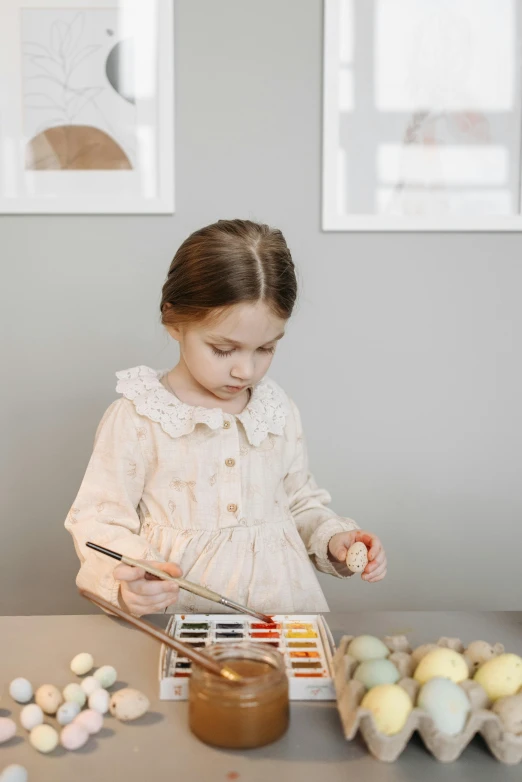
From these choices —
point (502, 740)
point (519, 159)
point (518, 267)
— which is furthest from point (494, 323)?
point (502, 740)

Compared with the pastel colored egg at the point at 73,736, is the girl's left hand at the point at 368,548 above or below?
above

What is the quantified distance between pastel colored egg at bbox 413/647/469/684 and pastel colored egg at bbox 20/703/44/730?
0.39 meters

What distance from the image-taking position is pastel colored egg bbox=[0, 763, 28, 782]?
2.08 ft

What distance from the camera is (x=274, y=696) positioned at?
0.72m

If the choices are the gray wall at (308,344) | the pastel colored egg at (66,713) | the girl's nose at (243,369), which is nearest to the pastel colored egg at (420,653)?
the pastel colored egg at (66,713)

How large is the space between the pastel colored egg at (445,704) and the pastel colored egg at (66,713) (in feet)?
1.14

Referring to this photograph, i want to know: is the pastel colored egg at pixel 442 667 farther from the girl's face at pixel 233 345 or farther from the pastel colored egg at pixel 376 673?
the girl's face at pixel 233 345

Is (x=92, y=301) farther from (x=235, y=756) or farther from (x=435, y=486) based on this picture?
(x=235, y=756)

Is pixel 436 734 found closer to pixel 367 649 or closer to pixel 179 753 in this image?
pixel 367 649

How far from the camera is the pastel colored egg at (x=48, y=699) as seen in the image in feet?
2.52

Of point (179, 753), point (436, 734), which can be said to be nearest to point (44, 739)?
point (179, 753)

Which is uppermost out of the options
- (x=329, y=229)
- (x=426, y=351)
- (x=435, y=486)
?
(x=329, y=229)

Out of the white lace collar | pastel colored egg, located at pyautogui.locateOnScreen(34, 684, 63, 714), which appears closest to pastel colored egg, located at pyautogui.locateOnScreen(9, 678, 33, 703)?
pastel colored egg, located at pyautogui.locateOnScreen(34, 684, 63, 714)

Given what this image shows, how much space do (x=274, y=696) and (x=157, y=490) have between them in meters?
0.60
